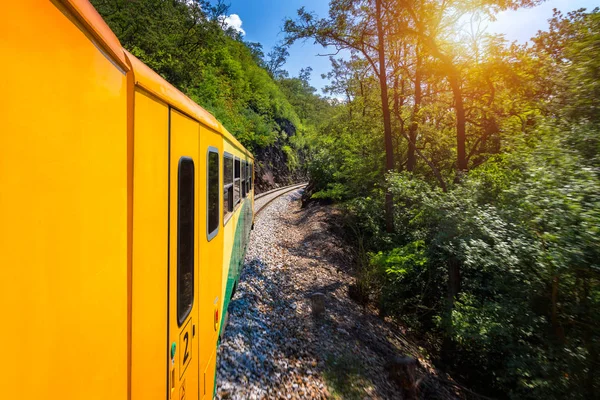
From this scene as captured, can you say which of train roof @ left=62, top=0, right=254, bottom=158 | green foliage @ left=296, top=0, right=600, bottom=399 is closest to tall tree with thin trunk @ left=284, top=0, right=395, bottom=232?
green foliage @ left=296, top=0, right=600, bottom=399

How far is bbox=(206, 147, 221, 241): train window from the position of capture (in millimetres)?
3049

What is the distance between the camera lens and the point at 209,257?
2973mm

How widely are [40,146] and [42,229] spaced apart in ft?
0.81

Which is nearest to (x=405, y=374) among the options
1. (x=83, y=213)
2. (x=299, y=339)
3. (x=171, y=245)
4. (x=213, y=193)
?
(x=299, y=339)

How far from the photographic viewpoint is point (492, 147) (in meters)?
13.3

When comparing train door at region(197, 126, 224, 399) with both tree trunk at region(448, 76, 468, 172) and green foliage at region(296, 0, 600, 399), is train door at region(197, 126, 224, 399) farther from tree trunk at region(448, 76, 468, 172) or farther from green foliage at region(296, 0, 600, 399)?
tree trunk at region(448, 76, 468, 172)

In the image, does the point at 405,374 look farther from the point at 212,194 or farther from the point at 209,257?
the point at 212,194

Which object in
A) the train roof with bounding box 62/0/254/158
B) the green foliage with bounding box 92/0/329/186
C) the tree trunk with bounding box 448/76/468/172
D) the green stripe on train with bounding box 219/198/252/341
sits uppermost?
the green foliage with bounding box 92/0/329/186

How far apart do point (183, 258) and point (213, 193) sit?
1.28m

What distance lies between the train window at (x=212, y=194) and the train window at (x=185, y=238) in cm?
57

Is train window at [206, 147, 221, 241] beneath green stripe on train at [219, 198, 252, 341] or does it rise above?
above

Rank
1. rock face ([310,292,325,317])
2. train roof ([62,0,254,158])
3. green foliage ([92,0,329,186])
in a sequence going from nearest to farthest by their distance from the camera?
1. train roof ([62,0,254,158])
2. rock face ([310,292,325,317])
3. green foliage ([92,0,329,186])

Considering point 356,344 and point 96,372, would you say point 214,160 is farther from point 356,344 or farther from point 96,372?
point 356,344

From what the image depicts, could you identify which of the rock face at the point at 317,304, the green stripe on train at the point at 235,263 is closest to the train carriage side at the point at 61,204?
the green stripe on train at the point at 235,263
